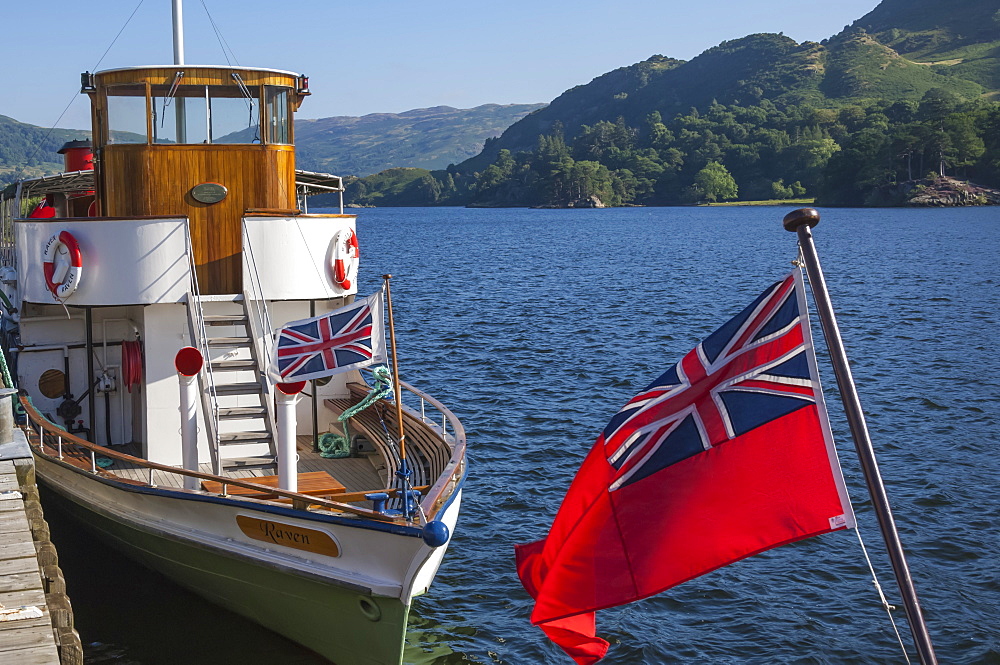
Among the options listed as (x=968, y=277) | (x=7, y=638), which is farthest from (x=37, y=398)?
(x=968, y=277)

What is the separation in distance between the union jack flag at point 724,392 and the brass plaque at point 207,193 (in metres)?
9.51

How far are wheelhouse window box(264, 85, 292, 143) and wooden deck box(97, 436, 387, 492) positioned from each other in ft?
15.1

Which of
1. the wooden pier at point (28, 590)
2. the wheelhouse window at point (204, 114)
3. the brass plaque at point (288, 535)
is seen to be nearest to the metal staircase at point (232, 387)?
the brass plaque at point (288, 535)

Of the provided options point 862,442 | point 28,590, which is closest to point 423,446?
point 28,590

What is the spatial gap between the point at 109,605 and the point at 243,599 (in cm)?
261

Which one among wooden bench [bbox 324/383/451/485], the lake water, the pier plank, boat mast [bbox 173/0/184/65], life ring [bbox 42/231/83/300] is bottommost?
the lake water

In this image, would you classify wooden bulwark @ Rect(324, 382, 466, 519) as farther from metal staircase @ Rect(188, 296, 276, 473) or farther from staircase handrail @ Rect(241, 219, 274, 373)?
staircase handrail @ Rect(241, 219, 274, 373)

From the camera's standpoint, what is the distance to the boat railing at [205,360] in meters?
12.1

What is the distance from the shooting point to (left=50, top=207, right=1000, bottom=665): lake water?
12547 mm

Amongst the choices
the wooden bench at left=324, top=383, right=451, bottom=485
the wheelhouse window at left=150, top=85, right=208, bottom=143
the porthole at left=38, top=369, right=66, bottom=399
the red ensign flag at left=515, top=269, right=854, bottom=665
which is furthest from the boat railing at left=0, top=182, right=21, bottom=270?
the red ensign flag at left=515, top=269, right=854, bottom=665

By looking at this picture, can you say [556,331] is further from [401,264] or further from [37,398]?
[401,264]

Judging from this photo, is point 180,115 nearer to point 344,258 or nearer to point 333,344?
point 344,258

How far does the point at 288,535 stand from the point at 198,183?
19.6ft

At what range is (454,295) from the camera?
171 feet
